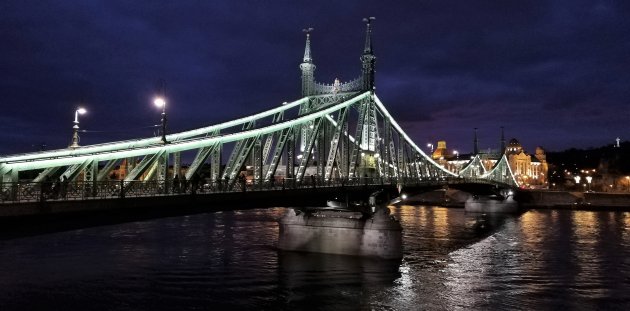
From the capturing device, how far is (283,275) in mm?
26047

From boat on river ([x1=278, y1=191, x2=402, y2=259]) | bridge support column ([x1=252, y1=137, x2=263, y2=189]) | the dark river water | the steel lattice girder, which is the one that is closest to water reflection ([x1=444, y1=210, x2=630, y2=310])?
the dark river water

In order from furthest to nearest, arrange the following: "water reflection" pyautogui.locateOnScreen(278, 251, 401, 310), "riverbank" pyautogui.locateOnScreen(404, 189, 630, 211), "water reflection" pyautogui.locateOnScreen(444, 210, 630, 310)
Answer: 1. "riverbank" pyautogui.locateOnScreen(404, 189, 630, 211)
2. "water reflection" pyautogui.locateOnScreen(444, 210, 630, 310)
3. "water reflection" pyautogui.locateOnScreen(278, 251, 401, 310)

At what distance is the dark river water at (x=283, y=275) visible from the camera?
20781 mm

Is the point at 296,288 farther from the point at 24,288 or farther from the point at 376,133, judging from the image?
the point at 376,133

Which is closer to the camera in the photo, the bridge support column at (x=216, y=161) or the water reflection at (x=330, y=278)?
the water reflection at (x=330, y=278)

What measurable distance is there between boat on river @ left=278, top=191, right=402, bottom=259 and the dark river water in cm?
81

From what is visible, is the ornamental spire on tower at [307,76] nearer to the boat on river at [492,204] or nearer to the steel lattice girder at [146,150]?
the steel lattice girder at [146,150]

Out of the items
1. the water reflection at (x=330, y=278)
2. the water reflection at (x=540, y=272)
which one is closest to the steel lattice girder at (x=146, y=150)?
the water reflection at (x=330, y=278)

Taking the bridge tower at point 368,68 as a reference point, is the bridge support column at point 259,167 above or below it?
below

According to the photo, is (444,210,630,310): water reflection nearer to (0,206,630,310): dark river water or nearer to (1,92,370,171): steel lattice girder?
(0,206,630,310): dark river water

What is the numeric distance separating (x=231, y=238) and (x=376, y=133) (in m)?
19.4

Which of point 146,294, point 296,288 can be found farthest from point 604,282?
point 146,294

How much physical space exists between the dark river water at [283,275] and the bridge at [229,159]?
4100mm

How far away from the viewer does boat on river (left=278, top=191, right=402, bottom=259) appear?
101ft
